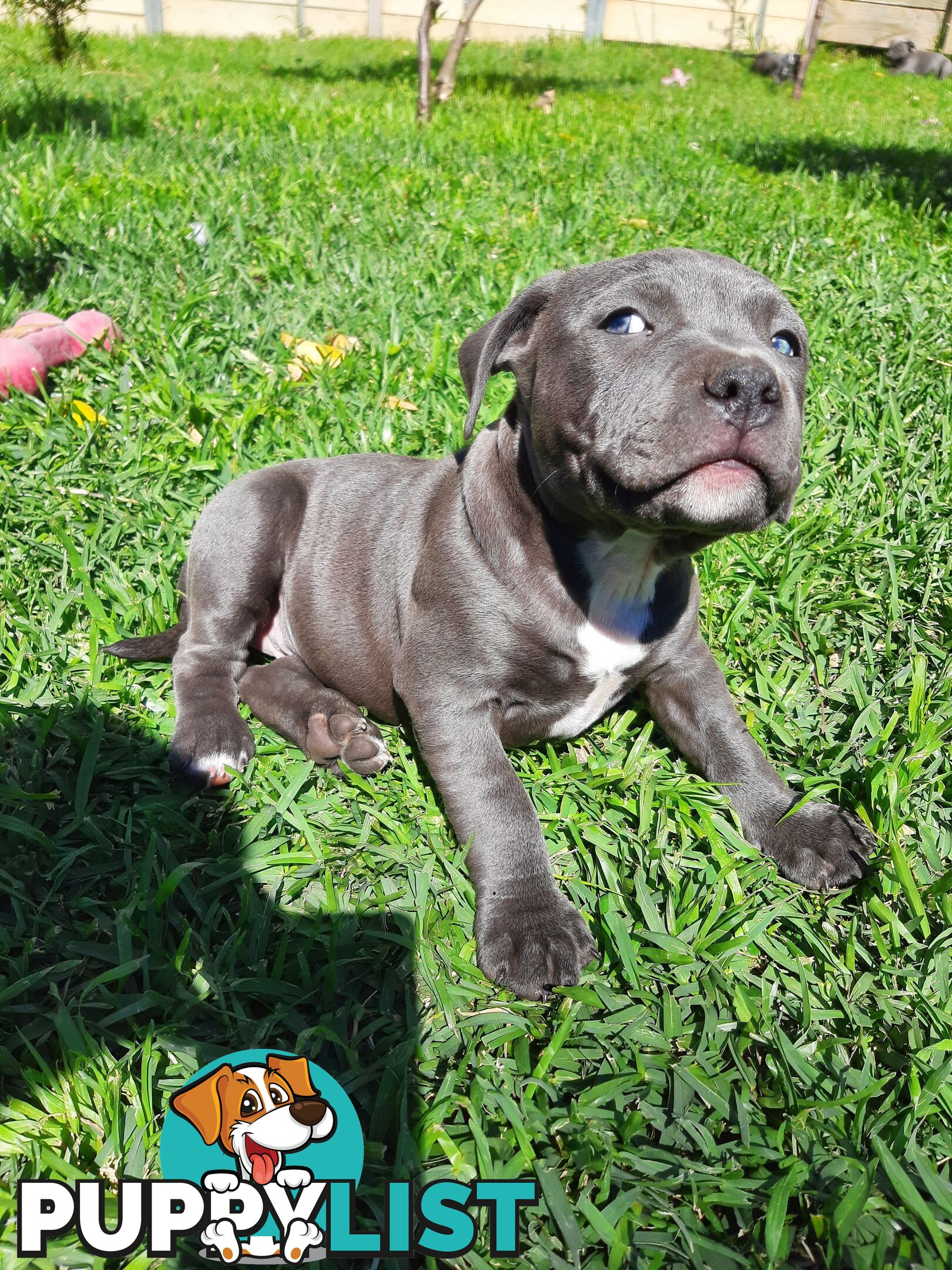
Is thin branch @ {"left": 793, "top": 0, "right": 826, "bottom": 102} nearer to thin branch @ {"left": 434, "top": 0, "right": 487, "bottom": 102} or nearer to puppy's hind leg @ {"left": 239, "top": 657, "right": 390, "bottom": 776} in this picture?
thin branch @ {"left": 434, "top": 0, "right": 487, "bottom": 102}

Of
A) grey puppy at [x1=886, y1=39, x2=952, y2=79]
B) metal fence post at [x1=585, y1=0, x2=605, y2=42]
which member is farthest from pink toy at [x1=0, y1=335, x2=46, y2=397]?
grey puppy at [x1=886, y1=39, x2=952, y2=79]

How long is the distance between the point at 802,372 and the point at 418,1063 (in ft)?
6.58

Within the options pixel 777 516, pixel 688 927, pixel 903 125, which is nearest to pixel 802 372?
pixel 777 516

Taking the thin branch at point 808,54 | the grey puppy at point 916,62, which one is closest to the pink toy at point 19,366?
the thin branch at point 808,54

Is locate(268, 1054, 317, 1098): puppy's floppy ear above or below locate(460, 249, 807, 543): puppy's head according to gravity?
below

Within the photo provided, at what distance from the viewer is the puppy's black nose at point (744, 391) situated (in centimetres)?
211

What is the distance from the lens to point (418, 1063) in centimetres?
203

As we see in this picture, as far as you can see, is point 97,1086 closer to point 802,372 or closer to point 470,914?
point 470,914

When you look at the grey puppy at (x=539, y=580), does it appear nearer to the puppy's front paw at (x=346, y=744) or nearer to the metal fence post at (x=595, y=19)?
the puppy's front paw at (x=346, y=744)

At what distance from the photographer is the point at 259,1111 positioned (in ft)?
6.15

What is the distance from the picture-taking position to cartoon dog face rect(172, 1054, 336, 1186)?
181 centimetres

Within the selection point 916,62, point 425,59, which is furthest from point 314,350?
point 916,62

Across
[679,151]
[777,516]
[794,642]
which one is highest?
[679,151]

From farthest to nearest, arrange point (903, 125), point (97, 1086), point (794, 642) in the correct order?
point (903, 125) → point (794, 642) → point (97, 1086)
